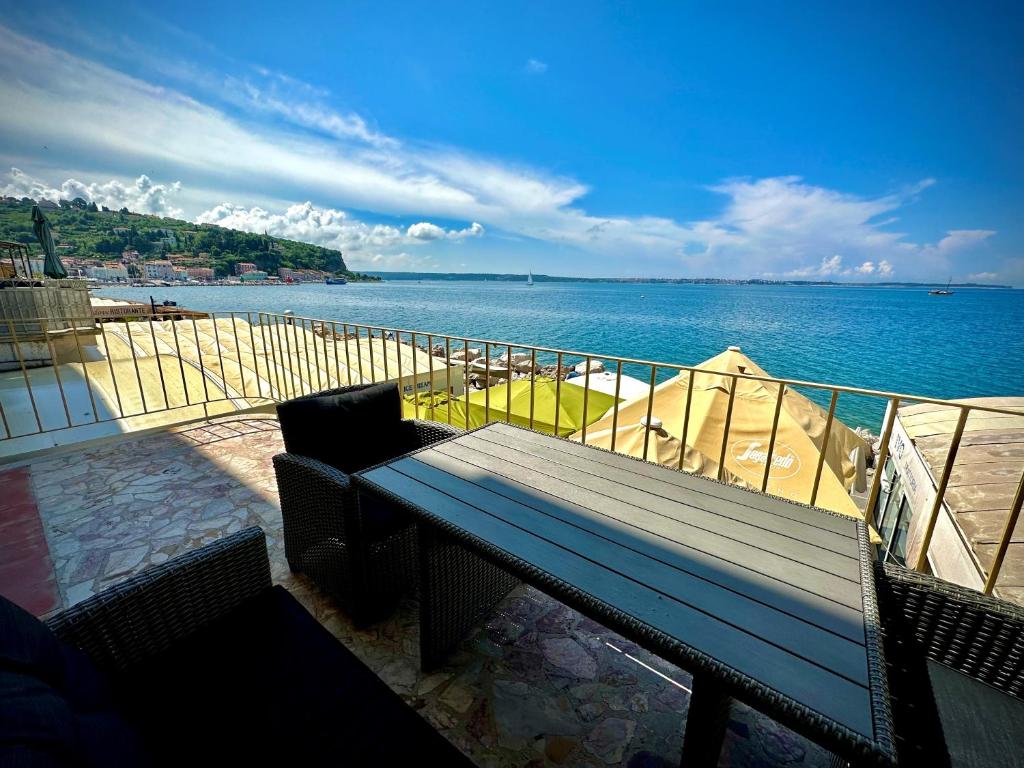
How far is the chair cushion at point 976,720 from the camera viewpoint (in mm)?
978

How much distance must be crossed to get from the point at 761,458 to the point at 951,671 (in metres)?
4.96

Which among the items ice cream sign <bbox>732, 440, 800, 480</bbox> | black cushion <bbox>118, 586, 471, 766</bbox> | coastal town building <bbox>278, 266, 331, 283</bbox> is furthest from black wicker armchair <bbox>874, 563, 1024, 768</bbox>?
coastal town building <bbox>278, 266, 331, 283</bbox>

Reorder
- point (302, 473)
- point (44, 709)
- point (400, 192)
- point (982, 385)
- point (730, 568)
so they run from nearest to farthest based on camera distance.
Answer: point (44, 709)
point (730, 568)
point (302, 473)
point (400, 192)
point (982, 385)

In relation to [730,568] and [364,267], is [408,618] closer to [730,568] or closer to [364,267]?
[730,568]

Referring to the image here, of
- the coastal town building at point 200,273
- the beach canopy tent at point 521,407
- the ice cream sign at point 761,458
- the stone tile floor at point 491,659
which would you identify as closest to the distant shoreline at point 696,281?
the coastal town building at point 200,273

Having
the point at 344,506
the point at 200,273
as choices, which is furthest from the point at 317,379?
the point at 200,273

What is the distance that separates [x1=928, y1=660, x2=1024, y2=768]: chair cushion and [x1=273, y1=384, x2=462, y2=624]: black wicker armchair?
1892mm

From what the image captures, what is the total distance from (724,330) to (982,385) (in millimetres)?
19968

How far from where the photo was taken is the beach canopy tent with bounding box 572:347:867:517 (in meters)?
5.03

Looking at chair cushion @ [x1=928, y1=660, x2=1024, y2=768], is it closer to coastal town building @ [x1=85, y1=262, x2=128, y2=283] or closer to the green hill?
the green hill

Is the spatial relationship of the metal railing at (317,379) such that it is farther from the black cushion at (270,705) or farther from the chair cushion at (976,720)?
the black cushion at (270,705)

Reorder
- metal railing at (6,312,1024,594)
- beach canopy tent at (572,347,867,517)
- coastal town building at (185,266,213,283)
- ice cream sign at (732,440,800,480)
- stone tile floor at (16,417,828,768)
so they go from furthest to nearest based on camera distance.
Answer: coastal town building at (185,266,213,283) < ice cream sign at (732,440,800,480) < beach canopy tent at (572,347,867,517) < metal railing at (6,312,1024,594) < stone tile floor at (16,417,828,768)

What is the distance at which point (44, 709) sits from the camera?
1.97ft

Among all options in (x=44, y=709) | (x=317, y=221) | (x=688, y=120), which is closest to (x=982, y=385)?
(x=688, y=120)
